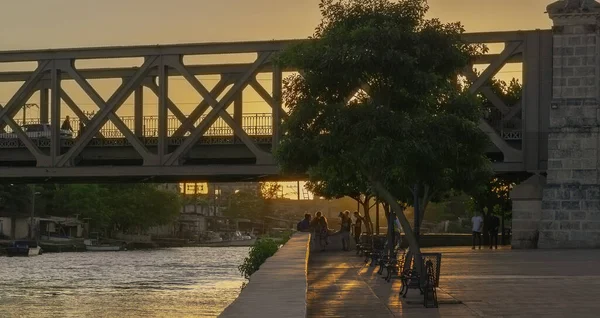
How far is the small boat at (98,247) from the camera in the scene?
141250 mm

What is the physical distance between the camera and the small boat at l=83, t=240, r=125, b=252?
463 feet

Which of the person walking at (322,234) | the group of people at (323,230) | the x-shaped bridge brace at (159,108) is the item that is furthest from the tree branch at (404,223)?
the x-shaped bridge brace at (159,108)

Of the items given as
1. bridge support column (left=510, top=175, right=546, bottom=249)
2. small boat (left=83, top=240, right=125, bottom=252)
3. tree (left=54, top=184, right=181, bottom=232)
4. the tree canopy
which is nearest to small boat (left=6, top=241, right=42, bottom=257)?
the tree canopy

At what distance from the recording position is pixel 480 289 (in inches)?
1117

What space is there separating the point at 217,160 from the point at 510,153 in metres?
16.0

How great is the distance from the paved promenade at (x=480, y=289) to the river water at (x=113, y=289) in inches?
488

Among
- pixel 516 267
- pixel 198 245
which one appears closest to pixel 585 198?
pixel 516 267

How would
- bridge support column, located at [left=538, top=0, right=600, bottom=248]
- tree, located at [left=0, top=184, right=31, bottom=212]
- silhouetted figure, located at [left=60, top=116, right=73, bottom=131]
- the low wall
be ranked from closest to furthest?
1. the low wall
2. bridge support column, located at [left=538, top=0, right=600, bottom=248]
3. silhouetted figure, located at [left=60, top=116, right=73, bottom=131]
4. tree, located at [left=0, top=184, right=31, bottom=212]

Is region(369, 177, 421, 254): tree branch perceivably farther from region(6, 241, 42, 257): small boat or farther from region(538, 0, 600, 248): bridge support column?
region(6, 241, 42, 257): small boat

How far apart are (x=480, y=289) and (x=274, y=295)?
11289mm

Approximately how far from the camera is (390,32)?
25.5 meters

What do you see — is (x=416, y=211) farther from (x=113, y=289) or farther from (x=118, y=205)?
(x=118, y=205)

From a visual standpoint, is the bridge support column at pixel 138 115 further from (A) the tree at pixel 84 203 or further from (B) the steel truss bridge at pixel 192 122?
(A) the tree at pixel 84 203

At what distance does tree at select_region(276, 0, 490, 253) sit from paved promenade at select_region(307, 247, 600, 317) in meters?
1.83
